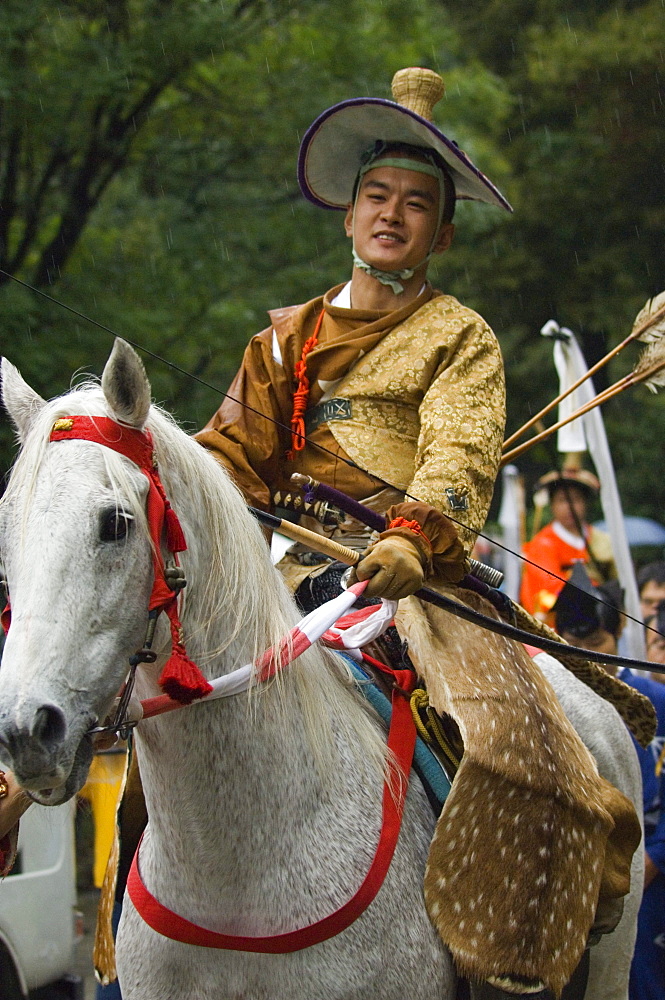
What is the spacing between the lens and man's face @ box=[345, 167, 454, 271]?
3838 mm

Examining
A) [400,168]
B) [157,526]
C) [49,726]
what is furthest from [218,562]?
[400,168]

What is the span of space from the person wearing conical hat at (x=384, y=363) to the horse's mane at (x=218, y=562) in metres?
0.55

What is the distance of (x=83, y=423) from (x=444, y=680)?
1.31m

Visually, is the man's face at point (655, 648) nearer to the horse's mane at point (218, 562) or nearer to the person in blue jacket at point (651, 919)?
the person in blue jacket at point (651, 919)

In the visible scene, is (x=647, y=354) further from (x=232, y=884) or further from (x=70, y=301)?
(x=70, y=301)

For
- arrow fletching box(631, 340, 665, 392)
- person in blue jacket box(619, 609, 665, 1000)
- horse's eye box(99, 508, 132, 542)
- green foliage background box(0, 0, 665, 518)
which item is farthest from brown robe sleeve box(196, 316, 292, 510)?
person in blue jacket box(619, 609, 665, 1000)

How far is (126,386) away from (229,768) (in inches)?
38.0

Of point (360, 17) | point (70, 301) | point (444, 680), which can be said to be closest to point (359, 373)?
point (444, 680)

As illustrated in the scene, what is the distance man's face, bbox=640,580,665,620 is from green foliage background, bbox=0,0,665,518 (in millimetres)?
3031

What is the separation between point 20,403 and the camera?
108 inches

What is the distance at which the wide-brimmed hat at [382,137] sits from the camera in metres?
3.71

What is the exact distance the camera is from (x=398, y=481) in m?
3.64

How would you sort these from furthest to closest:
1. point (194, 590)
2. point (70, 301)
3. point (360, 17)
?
1. point (360, 17)
2. point (70, 301)
3. point (194, 590)

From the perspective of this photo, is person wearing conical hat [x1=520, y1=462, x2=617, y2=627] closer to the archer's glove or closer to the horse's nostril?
the archer's glove
